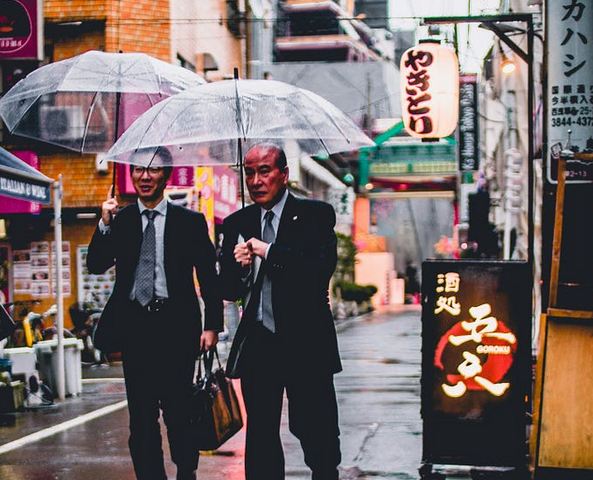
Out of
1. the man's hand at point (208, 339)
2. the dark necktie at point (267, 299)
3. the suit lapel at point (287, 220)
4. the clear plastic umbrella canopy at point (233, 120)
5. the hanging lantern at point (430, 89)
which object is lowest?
the man's hand at point (208, 339)

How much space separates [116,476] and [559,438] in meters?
3.13

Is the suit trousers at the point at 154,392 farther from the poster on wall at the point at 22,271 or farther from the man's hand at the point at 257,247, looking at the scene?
the poster on wall at the point at 22,271

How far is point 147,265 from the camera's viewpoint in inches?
213

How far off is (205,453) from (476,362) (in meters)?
2.49

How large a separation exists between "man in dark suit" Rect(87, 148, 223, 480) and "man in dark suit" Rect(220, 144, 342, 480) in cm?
37

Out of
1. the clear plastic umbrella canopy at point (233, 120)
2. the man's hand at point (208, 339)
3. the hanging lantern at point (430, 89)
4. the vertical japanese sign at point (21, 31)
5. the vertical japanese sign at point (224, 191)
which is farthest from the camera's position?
the vertical japanese sign at point (224, 191)

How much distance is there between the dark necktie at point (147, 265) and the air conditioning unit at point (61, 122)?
2.05m

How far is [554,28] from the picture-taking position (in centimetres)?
650

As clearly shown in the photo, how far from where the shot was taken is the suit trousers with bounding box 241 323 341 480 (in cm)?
505

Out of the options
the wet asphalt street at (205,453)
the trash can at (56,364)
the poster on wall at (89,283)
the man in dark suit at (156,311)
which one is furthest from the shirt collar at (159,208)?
the poster on wall at (89,283)

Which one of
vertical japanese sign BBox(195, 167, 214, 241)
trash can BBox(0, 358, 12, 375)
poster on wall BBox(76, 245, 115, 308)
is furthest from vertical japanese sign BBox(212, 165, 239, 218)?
trash can BBox(0, 358, 12, 375)

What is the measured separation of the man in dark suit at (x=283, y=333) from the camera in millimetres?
5051

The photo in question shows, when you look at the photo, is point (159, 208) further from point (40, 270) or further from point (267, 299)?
point (40, 270)

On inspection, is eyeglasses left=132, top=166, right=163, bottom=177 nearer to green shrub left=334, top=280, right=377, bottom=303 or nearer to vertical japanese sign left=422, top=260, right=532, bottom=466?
vertical japanese sign left=422, top=260, right=532, bottom=466
